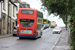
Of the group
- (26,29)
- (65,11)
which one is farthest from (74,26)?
(26,29)

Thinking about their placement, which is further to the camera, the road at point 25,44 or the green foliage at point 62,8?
the road at point 25,44

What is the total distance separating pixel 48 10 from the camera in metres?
9.77

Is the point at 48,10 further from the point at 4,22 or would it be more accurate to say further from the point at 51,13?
the point at 4,22

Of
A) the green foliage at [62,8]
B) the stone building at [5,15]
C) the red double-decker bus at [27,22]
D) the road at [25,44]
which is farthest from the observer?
the stone building at [5,15]

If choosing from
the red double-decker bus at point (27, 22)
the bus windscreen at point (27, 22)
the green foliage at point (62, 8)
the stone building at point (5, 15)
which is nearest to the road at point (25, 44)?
the red double-decker bus at point (27, 22)

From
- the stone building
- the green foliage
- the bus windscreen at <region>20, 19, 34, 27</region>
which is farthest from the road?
the stone building

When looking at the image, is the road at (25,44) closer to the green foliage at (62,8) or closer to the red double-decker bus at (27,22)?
the red double-decker bus at (27,22)

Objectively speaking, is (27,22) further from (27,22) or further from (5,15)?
(5,15)

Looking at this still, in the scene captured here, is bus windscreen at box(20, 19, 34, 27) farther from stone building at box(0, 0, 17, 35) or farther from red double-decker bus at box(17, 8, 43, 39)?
stone building at box(0, 0, 17, 35)

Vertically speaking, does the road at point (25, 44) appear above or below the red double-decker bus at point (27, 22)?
below

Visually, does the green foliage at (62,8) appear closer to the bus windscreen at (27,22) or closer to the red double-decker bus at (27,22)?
the red double-decker bus at (27,22)

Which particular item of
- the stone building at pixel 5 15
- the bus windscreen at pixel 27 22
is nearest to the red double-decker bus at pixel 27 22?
the bus windscreen at pixel 27 22

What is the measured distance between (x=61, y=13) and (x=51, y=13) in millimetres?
640

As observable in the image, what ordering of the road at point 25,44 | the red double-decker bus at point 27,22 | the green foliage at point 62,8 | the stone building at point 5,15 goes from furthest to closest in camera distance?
the stone building at point 5,15 < the red double-decker bus at point 27,22 < the road at point 25,44 < the green foliage at point 62,8
